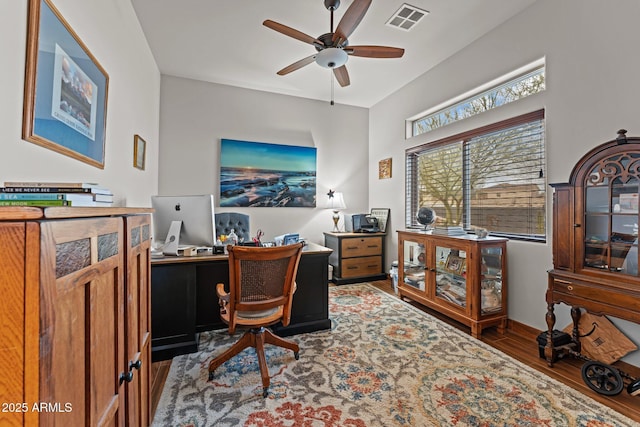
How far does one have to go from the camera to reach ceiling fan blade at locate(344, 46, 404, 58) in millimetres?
2455

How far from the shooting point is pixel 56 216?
1.75 ft

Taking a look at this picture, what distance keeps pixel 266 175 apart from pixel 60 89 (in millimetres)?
3030

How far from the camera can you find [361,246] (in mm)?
4469

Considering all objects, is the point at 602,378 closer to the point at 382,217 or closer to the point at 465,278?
the point at 465,278

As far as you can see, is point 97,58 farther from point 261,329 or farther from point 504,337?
point 504,337

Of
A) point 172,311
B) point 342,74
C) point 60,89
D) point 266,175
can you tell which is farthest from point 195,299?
point 342,74

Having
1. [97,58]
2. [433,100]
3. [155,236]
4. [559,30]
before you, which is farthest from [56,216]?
[433,100]

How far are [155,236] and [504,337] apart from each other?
330 cm

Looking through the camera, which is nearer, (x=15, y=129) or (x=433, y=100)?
(x=15, y=129)

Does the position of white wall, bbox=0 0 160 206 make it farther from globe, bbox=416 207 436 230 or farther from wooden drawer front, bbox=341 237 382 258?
globe, bbox=416 207 436 230

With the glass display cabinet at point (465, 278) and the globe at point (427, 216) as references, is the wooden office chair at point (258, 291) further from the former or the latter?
the globe at point (427, 216)

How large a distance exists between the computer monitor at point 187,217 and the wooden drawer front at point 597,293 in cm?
272

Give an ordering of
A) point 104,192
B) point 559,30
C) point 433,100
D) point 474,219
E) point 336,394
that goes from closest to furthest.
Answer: point 104,192 < point 336,394 < point 559,30 < point 474,219 < point 433,100

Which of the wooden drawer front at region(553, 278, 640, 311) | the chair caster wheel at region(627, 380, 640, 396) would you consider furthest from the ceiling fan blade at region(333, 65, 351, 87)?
the chair caster wheel at region(627, 380, 640, 396)
